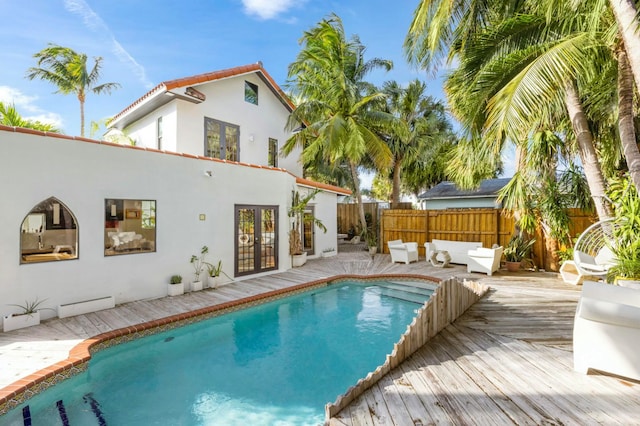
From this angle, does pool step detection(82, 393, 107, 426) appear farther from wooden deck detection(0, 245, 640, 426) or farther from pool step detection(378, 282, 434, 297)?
pool step detection(378, 282, 434, 297)

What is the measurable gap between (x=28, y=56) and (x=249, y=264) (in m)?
21.7

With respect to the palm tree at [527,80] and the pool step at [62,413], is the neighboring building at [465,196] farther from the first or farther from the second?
the pool step at [62,413]

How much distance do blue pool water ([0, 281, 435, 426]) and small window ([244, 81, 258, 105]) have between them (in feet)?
30.6

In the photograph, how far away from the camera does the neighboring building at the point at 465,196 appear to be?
56.0ft

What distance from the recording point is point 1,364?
4.43m

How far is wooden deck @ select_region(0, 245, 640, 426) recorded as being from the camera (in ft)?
9.49

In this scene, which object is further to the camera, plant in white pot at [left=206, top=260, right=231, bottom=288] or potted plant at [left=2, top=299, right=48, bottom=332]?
plant in white pot at [left=206, top=260, right=231, bottom=288]

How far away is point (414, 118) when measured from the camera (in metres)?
18.4

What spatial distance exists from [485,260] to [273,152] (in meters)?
9.87

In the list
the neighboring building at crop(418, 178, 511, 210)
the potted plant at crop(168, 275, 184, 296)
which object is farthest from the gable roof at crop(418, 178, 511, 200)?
the potted plant at crop(168, 275, 184, 296)

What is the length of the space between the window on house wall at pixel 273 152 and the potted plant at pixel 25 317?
9878mm

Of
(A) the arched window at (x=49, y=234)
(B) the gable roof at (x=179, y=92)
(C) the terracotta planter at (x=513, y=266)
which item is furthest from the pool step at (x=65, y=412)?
(C) the terracotta planter at (x=513, y=266)

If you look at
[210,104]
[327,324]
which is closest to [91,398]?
[327,324]

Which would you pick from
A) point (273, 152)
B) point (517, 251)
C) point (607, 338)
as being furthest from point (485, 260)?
point (273, 152)
